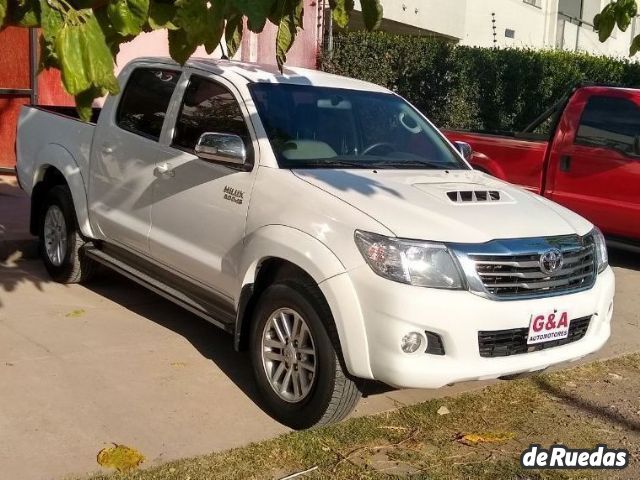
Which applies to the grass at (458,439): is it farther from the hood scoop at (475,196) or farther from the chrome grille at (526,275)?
the hood scoop at (475,196)

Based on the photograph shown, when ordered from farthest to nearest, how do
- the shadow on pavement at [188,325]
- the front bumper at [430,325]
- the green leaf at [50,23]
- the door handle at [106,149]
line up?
the door handle at [106,149] < the shadow on pavement at [188,325] < the front bumper at [430,325] < the green leaf at [50,23]

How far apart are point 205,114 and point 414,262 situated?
2.05 m

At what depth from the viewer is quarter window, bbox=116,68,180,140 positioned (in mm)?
5863

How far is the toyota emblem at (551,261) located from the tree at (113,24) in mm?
1741

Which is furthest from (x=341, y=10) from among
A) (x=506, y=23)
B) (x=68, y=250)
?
(x=506, y=23)

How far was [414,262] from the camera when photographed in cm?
408

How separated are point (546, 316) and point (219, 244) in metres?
1.89

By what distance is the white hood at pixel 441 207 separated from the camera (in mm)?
4215

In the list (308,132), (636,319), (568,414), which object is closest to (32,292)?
(308,132)

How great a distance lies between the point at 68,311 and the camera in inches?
249

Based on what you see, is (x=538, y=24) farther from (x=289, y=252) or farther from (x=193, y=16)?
(x=193, y=16)

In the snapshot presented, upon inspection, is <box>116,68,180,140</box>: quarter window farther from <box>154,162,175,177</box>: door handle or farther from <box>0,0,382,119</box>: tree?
<box>0,0,382,119</box>: tree

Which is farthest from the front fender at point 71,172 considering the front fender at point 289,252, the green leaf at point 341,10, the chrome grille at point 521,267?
the green leaf at point 341,10

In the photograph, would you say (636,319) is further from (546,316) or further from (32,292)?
(32,292)
